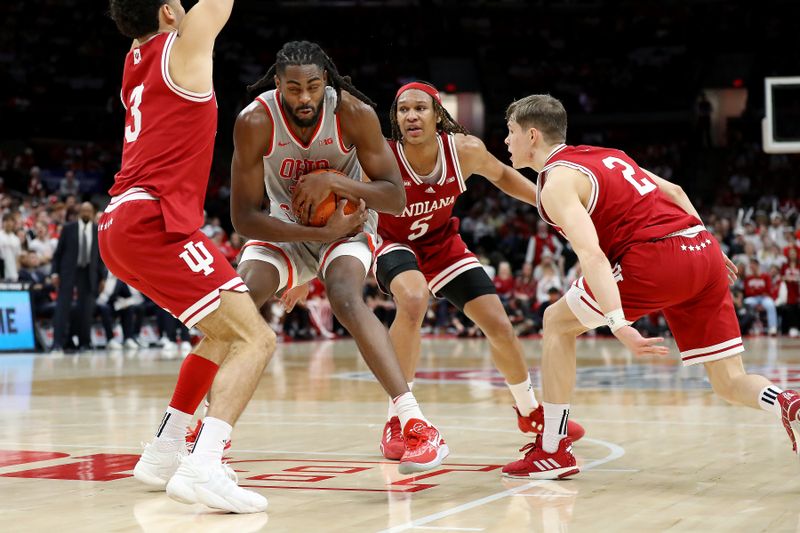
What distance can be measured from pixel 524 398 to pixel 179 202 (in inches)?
103

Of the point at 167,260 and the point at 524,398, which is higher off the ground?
the point at 167,260

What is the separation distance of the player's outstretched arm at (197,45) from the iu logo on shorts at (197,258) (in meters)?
0.58

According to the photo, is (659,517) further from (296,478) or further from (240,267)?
(240,267)

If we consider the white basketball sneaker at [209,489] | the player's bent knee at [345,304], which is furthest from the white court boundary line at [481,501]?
the player's bent knee at [345,304]

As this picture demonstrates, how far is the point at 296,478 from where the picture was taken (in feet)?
15.5

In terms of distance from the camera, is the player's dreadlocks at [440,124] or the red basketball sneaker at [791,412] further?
the player's dreadlocks at [440,124]

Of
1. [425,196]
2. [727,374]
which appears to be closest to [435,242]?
[425,196]

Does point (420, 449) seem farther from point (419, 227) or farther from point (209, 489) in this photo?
point (419, 227)

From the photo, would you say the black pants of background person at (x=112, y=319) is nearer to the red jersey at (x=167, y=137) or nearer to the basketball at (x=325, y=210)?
the basketball at (x=325, y=210)

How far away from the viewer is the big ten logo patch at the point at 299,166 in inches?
197

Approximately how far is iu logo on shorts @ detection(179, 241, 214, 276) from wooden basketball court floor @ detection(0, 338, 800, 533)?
886 millimetres

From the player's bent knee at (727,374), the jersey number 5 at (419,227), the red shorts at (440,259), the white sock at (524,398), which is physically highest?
the jersey number 5 at (419,227)

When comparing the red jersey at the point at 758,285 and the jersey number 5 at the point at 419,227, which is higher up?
the jersey number 5 at the point at 419,227

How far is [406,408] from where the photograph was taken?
4594mm
